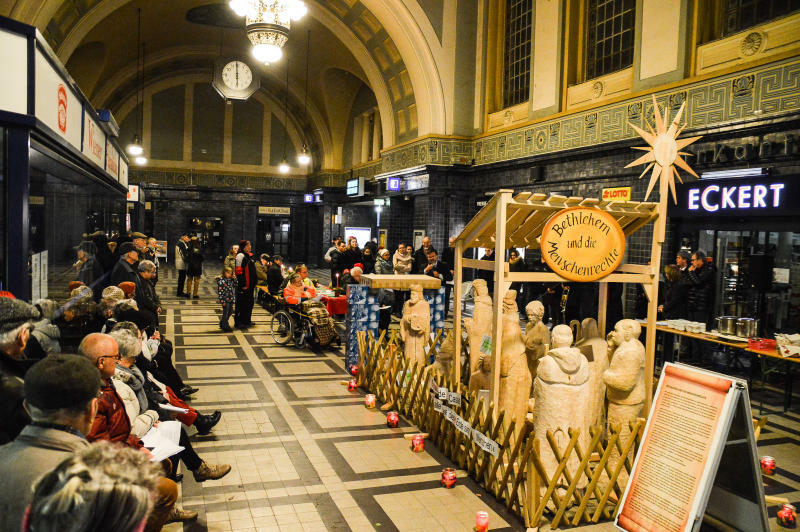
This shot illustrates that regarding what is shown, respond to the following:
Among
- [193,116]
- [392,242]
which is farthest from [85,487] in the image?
[193,116]

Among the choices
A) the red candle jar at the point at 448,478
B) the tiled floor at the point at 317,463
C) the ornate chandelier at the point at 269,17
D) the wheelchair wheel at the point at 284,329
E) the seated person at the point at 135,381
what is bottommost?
the tiled floor at the point at 317,463

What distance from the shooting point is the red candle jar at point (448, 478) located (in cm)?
520

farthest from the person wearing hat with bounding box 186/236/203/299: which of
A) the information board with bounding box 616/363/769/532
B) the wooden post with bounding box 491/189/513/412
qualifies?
the information board with bounding box 616/363/769/532

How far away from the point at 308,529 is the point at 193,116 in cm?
3016

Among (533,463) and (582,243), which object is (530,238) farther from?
(533,463)

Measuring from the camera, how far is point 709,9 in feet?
32.8

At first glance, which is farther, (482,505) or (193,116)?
(193,116)

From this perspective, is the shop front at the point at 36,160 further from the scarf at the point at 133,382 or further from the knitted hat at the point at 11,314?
the knitted hat at the point at 11,314

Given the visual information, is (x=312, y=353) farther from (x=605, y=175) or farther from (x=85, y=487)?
(x=85, y=487)

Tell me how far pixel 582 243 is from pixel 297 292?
698cm

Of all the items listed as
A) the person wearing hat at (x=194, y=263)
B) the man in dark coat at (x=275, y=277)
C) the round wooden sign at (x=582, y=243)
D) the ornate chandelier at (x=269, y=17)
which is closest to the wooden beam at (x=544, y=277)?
the round wooden sign at (x=582, y=243)

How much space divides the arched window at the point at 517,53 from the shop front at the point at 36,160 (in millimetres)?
11225

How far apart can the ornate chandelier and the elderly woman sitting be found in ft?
14.6

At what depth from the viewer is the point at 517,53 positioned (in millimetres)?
15578
